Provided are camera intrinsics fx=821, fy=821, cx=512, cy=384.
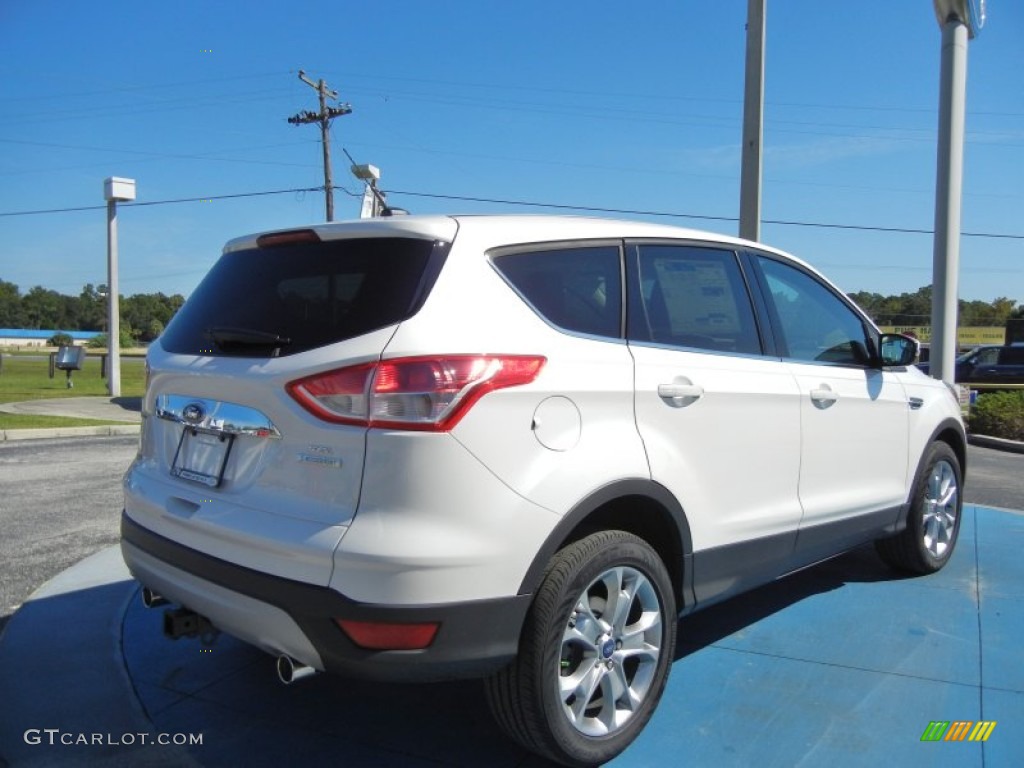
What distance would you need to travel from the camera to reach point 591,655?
2713 mm

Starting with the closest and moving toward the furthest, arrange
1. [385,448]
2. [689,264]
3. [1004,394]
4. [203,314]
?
[385,448]
[203,314]
[689,264]
[1004,394]

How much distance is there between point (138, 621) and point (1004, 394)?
15263 mm

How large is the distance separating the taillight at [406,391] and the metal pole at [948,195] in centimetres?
1020

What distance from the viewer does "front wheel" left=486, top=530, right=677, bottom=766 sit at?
2527mm

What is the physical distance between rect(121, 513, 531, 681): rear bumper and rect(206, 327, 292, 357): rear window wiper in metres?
0.70

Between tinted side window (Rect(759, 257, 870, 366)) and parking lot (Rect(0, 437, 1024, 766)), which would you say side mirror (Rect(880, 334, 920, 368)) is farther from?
parking lot (Rect(0, 437, 1024, 766))

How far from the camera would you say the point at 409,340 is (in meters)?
2.39

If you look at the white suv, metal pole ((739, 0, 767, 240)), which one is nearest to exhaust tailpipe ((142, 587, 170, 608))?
the white suv

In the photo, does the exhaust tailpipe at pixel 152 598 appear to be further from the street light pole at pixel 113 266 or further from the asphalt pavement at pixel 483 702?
the street light pole at pixel 113 266

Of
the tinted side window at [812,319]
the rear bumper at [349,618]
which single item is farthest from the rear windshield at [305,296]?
the tinted side window at [812,319]

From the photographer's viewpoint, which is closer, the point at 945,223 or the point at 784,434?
the point at 784,434

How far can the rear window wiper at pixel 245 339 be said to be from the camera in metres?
2.64

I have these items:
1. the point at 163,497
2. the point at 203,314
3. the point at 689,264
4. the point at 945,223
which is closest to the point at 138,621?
the point at 163,497

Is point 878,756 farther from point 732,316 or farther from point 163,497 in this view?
point 163,497
